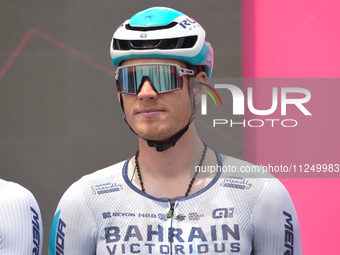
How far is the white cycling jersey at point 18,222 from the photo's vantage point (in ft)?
9.14

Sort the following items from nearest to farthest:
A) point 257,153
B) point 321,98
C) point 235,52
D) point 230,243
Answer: point 230,243
point 321,98
point 257,153
point 235,52

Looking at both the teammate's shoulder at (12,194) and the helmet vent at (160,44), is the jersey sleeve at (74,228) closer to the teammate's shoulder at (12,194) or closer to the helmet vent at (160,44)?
the teammate's shoulder at (12,194)

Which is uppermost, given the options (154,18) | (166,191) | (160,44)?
(154,18)

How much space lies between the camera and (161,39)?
2570 millimetres

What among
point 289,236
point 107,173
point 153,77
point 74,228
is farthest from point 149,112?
point 289,236

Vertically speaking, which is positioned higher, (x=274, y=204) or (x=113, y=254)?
(x=274, y=204)

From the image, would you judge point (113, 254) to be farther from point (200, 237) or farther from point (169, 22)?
point (169, 22)

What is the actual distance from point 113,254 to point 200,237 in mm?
503

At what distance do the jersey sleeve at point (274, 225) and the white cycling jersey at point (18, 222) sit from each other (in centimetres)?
144

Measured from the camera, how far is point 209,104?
12.2 ft

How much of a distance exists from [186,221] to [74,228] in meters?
0.68

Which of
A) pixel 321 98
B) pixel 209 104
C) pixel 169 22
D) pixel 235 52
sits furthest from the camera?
pixel 235 52

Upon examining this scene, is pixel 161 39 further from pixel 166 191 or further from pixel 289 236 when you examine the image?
pixel 289 236

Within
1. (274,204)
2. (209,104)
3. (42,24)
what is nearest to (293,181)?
(209,104)
